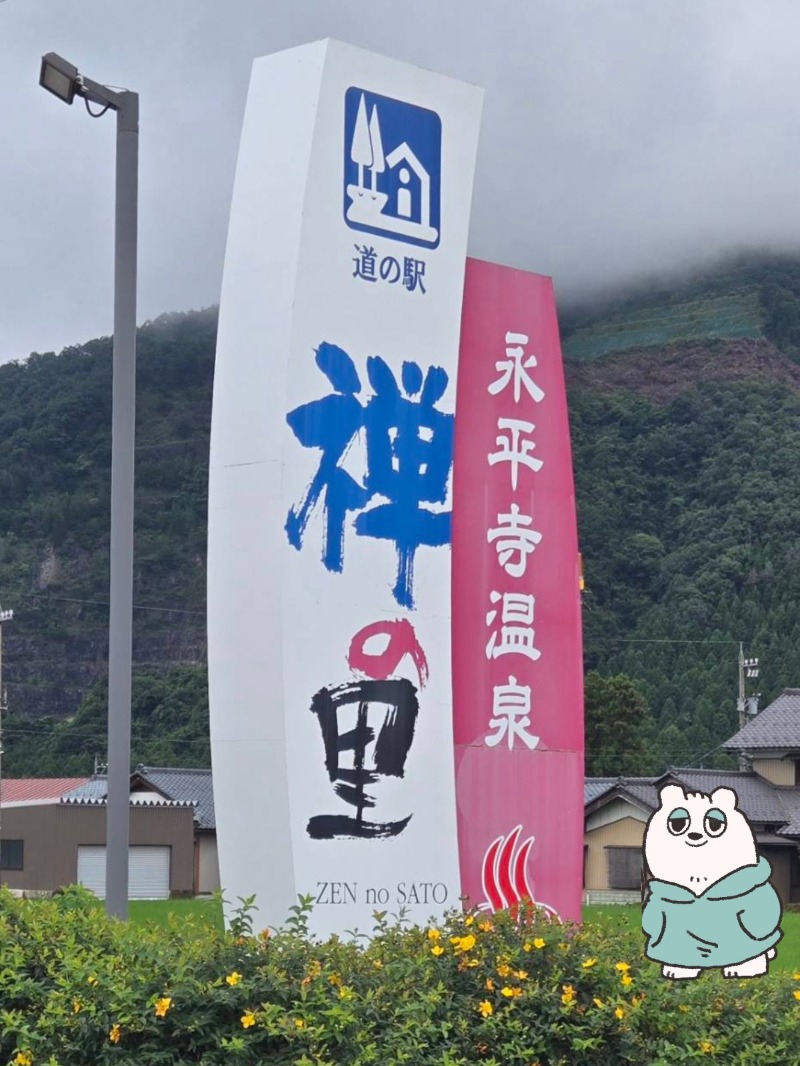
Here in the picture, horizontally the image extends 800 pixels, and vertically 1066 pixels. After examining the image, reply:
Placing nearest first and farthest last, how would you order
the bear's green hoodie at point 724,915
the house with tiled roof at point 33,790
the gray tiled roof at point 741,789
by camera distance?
the bear's green hoodie at point 724,915, the gray tiled roof at point 741,789, the house with tiled roof at point 33,790

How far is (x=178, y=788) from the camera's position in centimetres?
3912

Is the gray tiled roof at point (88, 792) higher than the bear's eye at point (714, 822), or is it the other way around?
the gray tiled roof at point (88, 792)

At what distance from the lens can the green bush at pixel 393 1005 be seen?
12.9ft

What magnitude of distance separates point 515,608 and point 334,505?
4.64 ft

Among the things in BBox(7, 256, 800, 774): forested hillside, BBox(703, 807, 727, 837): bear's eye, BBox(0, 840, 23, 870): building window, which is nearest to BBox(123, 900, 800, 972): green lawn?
BBox(703, 807, 727, 837): bear's eye

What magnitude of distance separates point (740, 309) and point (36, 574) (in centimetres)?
4564

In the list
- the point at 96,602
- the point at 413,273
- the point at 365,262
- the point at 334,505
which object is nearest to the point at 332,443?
the point at 334,505

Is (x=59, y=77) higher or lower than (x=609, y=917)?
higher

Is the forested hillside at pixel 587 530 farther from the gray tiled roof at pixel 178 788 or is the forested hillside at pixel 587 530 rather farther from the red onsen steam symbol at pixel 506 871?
the red onsen steam symbol at pixel 506 871

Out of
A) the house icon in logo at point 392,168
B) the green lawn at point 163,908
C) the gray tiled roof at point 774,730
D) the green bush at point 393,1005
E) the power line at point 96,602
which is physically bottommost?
the green lawn at point 163,908

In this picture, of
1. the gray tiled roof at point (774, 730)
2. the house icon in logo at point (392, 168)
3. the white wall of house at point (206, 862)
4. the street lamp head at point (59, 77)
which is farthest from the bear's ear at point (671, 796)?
the white wall of house at point (206, 862)

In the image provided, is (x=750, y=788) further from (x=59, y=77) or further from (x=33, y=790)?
(x=59, y=77)

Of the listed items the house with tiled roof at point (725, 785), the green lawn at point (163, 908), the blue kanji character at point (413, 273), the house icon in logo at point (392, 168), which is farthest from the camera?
the house with tiled roof at point (725, 785)

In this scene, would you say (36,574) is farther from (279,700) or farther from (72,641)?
(279,700)
